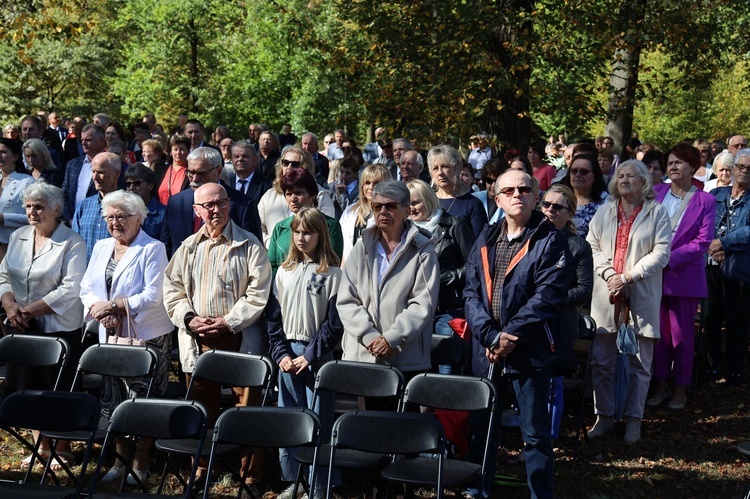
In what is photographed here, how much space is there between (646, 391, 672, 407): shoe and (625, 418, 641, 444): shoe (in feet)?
3.03

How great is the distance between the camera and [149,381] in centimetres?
629

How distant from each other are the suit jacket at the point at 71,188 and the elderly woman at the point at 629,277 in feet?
16.2

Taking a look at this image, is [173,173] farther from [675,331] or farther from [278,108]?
[278,108]

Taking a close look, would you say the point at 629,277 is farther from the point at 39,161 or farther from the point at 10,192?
the point at 39,161

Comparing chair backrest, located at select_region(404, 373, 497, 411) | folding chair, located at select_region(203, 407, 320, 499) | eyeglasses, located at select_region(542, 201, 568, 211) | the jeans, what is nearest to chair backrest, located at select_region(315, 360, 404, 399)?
chair backrest, located at select_region(404, 373, 497, 411)

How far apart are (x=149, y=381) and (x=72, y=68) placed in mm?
29280

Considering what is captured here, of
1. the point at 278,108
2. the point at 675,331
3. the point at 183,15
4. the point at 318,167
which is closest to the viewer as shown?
the point at 675,331

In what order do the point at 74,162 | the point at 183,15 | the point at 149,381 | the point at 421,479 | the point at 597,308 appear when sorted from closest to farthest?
the point at 421,479, the point at 149,381, the point at 597,308, the point at 74,162, the point at 183,15

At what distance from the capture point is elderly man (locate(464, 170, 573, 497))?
543 centimetres

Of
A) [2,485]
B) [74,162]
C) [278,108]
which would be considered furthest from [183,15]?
[2,485]

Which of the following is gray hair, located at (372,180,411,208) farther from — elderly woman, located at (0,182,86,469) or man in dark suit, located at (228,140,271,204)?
man in dark suit, located at (228,140,271,204)

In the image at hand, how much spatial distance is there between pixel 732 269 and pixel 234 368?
4.90m

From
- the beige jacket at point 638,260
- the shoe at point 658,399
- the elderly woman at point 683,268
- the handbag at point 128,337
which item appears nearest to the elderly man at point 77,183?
the handbag at point 128,337

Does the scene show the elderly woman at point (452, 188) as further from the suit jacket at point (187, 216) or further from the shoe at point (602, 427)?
the shoe at point (602, 427)
